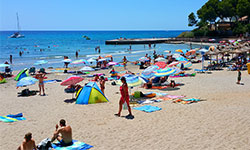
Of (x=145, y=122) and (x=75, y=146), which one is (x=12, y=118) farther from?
(x=145, y=122)

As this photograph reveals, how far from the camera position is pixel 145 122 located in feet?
28.6

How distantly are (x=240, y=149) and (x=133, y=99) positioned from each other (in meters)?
6.36

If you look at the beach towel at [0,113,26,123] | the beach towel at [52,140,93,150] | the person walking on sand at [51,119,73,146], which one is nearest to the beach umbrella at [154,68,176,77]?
the beach towel at [0,113,26,123]

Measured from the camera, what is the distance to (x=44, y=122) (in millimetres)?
9078

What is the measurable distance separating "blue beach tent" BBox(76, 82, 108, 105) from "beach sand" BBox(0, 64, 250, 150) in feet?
1.05

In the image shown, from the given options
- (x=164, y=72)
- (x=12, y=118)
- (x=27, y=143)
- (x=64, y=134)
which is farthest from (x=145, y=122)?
(x=164, y=72)

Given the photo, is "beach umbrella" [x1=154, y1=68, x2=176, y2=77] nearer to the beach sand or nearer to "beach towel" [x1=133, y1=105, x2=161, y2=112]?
the beach sand

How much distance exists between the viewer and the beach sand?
6973 mm

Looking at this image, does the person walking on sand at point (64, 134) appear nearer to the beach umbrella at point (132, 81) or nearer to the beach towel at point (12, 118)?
the beach towel at point (12, 118)

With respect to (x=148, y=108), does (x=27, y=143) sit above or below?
above

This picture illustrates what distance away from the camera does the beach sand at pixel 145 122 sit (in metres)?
6.97

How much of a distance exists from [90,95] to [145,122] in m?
3.62

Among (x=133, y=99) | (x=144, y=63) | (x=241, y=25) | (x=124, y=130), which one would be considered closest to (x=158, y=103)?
(x=133, y=99)

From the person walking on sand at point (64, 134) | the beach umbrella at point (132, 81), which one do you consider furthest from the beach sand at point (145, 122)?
the beach umbrella at point (132, 81)
